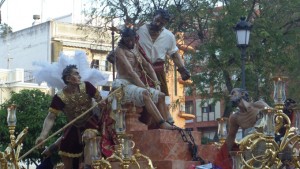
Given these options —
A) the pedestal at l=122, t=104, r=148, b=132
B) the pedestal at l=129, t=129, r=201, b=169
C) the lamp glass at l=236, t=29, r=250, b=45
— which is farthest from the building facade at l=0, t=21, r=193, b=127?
the pedestal at l=129, t=129, r=201, b=169

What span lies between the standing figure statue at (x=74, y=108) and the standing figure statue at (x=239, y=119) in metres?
1.98

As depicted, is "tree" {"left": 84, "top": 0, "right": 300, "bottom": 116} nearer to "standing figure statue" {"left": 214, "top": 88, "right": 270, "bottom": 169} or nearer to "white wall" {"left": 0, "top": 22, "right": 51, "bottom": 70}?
"standing figure statue" {"left": 214, "top": 88, "right": 270, "bottom": 169}

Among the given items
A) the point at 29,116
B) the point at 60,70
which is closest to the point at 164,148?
the point at 60,70

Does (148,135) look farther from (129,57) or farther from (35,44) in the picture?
(35,44)

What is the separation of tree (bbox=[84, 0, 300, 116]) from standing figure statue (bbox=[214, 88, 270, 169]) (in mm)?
13094

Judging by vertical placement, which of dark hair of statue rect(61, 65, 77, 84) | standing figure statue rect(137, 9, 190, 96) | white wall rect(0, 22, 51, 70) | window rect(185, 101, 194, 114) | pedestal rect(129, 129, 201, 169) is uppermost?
white wall rect(0, 22, 51, 70)

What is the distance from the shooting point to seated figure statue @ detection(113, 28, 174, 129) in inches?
555

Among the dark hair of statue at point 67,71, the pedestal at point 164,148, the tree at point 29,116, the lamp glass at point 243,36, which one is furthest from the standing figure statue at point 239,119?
the tree at point 29,116

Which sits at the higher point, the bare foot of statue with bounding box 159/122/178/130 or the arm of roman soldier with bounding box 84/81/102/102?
the arm of roman soldier with bounding box 84/81/102/102

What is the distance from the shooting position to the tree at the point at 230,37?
89.7 ft

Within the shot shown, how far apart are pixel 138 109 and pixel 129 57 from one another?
2.73ft

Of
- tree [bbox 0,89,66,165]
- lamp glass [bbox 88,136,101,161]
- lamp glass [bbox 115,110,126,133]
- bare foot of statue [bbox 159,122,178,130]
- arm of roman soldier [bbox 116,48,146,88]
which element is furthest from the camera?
tree [bbox 0,89,66,165]

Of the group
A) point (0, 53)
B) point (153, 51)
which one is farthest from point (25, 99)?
point (153, 51)

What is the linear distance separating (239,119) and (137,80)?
5.77ft
